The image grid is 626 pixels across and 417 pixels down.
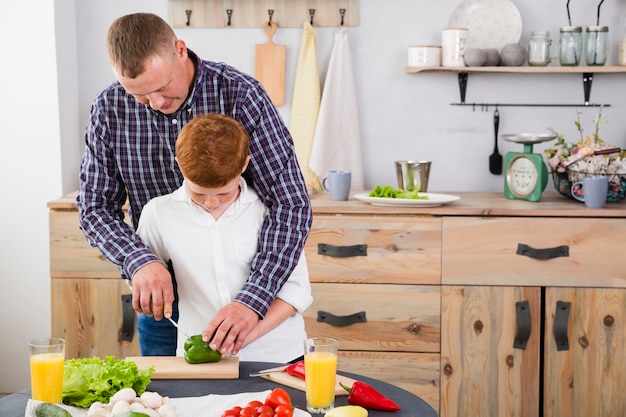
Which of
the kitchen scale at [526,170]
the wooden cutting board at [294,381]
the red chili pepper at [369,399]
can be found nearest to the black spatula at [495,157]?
the kitchen scale at [526,170]

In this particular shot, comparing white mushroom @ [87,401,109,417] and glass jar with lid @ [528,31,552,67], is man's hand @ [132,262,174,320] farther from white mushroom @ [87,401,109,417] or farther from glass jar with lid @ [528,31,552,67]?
glass jar with lid @ [528,31,552,67]

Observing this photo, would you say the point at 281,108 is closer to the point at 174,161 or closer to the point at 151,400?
the point at 174,161

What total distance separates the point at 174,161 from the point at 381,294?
1232 mm

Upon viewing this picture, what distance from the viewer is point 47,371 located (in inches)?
64.3

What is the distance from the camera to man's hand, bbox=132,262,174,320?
6.45 feet

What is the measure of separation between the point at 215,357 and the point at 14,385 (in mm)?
2112

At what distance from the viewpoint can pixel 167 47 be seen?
196 centimetres

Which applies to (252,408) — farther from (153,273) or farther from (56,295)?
(56,295)

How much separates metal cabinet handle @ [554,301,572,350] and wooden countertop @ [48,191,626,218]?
34 cm

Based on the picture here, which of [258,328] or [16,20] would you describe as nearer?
[258,328]

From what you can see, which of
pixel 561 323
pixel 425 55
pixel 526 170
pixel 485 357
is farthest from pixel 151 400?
pixel 425 55

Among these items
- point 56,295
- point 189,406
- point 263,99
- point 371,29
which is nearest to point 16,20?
point 56,295

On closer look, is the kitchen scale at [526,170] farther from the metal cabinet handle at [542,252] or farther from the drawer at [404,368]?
the drawer at [404,368]

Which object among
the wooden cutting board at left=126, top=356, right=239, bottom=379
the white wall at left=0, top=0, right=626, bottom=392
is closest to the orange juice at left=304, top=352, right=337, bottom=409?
the wooden cutting board at left=126, top=356, right=239, bottom=379
